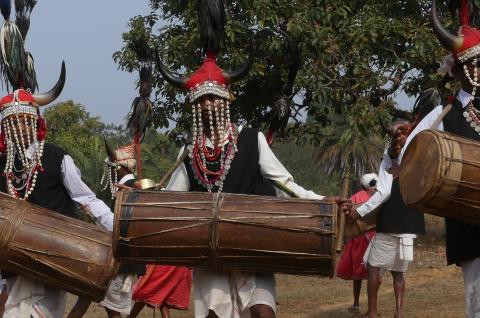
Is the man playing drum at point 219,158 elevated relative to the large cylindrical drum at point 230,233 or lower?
elevated

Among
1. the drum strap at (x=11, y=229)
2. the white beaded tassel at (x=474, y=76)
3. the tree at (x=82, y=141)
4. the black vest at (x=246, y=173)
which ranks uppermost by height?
the tree at (x=82, y=141)

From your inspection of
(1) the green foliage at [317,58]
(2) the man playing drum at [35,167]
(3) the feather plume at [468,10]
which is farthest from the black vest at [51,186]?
(1) the green foliage at [317,58]

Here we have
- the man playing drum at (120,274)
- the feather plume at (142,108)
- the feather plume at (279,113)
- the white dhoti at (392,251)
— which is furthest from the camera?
the feather plume at (142,108)

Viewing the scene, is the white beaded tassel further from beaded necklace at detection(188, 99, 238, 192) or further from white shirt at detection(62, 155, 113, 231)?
white shirt at detection(62, 155, 113, 231)

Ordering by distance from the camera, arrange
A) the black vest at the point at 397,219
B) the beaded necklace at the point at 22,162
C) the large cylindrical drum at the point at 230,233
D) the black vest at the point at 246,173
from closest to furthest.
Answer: the large cylindrical drum at the point at 230,233 → the black vest at the point at 246,173 → the beaded necklace at the point at 22,162 → the black vest at the point at 397,219

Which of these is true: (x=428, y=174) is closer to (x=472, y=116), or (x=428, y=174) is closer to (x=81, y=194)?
(x=472, y=116)

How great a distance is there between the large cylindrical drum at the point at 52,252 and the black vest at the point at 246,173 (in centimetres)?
79

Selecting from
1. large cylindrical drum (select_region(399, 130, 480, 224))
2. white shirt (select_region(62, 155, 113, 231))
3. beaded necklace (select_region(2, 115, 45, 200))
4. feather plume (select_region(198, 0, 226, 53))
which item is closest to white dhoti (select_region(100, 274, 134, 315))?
white shirt (select_region(62, 155, 113, 231))

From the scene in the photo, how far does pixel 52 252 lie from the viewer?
577cm

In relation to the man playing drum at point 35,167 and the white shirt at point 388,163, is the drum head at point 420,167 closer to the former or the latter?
the white shirt at point 388,163

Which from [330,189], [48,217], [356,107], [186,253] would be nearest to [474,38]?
[186,253]

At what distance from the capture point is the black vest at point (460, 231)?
195 inches

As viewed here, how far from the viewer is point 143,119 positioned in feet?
32.5

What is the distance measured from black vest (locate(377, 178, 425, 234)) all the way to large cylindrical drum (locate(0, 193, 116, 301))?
4.12 m
